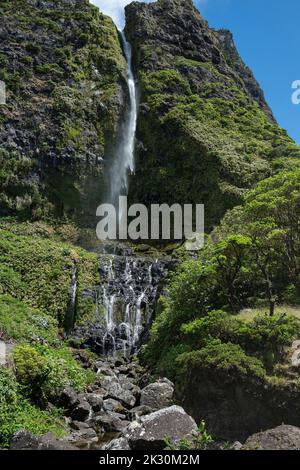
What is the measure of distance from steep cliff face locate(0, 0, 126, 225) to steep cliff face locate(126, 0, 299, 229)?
409 cm

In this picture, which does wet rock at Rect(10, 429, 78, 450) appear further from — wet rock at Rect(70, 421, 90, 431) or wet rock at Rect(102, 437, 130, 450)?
wet rock at Rect(70, 421, 90, 431)

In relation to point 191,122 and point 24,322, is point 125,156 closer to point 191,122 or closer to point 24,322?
point 191,122

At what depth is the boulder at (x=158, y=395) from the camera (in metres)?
19.4

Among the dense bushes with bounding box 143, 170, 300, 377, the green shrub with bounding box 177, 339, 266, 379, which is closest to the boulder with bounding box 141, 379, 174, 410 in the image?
the dense bushes with bounding box 143, 170, 300, 377

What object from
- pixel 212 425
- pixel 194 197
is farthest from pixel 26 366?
pixel 194 197

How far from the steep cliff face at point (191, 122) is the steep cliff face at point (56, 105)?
409cm

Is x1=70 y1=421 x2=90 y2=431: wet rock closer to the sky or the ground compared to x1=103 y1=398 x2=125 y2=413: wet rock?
closer to the ground

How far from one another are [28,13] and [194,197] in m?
31.1

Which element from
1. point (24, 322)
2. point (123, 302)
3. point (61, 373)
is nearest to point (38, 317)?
point (24, 322)

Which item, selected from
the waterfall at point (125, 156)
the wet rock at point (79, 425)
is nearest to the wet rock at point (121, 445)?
the wet rock at point (79, 425)

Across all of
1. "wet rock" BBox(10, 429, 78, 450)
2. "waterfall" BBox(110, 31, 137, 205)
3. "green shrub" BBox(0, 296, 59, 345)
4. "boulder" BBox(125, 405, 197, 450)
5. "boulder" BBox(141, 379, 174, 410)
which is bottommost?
"boulder" BBox(141, 379, 174, 410)

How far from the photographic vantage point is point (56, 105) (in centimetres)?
5116

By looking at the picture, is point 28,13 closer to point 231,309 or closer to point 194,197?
point 194,197

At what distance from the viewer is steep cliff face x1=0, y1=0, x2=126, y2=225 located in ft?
152
